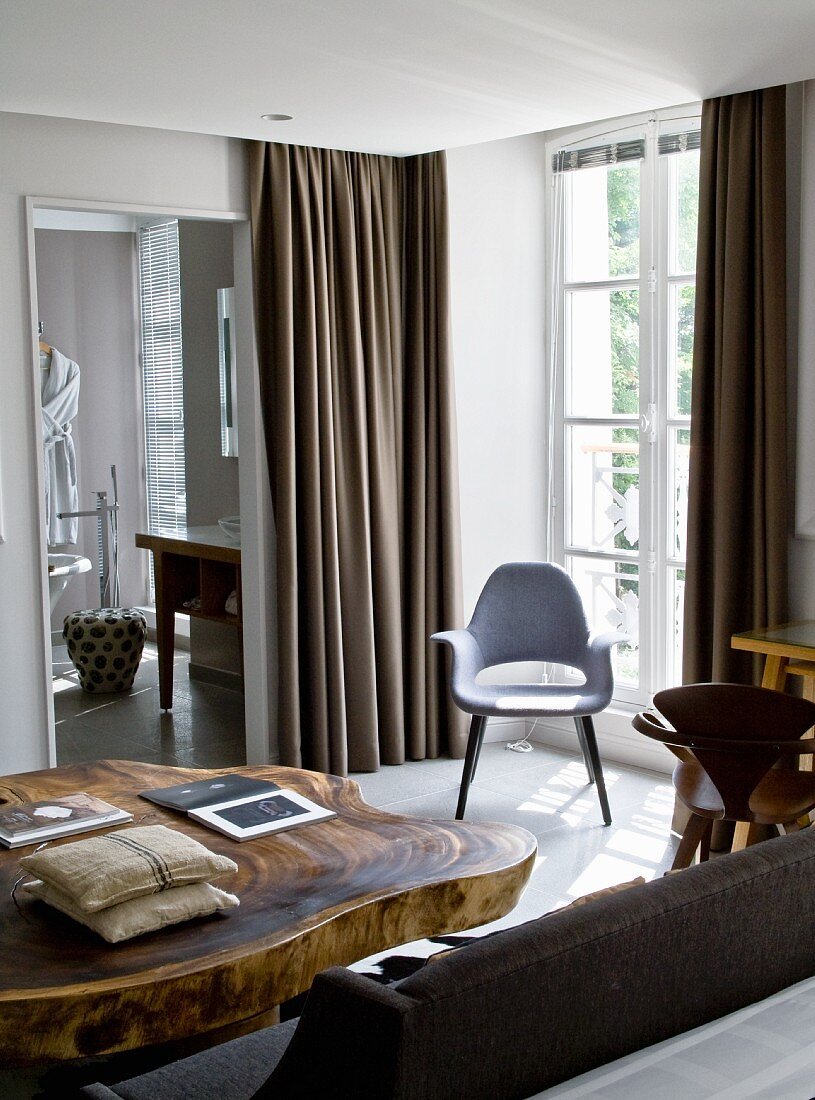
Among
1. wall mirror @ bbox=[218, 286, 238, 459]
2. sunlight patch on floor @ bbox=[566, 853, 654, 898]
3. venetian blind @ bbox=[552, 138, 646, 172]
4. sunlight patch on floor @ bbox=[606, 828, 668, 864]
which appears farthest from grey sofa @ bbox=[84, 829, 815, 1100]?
wall mirror @ bbox=[218, 286, 238, 459]

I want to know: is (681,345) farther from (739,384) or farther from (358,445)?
(358,445)

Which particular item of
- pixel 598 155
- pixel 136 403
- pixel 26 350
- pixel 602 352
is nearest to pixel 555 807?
pixel 602 352

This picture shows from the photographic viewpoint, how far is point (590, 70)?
3.51 metres

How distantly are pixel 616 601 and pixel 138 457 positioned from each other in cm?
415

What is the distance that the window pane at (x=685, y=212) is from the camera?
4.57 m

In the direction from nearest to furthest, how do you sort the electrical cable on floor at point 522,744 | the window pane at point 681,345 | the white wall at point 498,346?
the window pane at point 681,345 < the white wall at point 498,346 < the electrical cable on floor at point 522,744

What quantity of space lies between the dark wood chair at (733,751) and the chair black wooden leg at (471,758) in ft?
3.84

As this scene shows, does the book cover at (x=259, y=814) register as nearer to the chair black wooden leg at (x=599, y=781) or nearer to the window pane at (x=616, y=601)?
the chair black wooden leg at (x=599, y=781)

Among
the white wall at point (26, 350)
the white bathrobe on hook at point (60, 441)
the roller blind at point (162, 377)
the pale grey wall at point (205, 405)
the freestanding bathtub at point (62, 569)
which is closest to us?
the white wall at point (26, 350)

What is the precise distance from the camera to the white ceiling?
2896 millimetres

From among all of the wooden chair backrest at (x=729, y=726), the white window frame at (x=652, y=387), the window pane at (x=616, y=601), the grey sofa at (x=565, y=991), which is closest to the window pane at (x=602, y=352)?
the white window frame at (x=652, y=387)

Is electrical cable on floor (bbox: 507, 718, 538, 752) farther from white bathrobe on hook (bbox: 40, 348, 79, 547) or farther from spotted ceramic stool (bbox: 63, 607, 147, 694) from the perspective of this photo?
white bathrobe on hook (bbox: 40, 348, 79, 547)

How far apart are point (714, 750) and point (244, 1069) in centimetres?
144

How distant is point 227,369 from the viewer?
21.0ft
